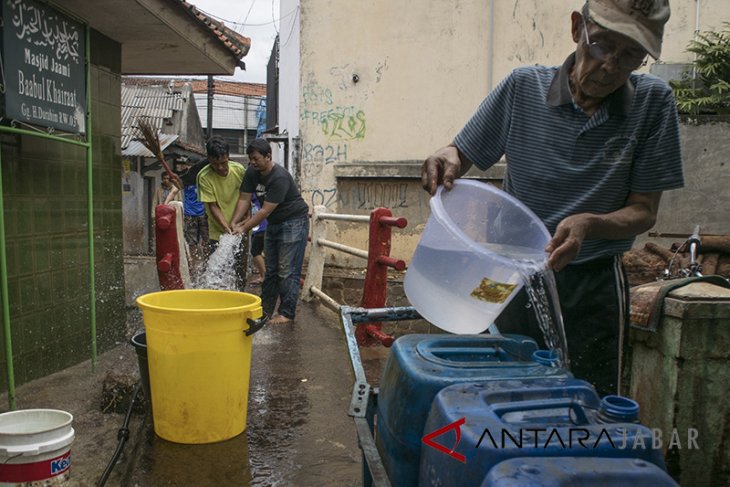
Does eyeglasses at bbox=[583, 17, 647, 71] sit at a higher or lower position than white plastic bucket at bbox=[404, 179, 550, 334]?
higher

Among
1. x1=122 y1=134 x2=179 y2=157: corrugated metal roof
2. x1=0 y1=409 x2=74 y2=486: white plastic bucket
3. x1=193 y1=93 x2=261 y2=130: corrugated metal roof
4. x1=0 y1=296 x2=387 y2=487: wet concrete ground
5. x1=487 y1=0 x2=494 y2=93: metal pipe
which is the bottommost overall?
x1=0 y1=296 x2=387 y2=487: wet concrete ground

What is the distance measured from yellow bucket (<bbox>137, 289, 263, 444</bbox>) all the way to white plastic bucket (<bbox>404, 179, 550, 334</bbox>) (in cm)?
114

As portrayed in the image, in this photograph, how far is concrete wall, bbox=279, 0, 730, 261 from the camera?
1023cm

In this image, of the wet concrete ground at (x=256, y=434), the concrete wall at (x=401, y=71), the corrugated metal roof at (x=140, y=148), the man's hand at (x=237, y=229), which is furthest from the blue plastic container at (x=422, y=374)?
the corrugated metal roof at (x=140, y=148)

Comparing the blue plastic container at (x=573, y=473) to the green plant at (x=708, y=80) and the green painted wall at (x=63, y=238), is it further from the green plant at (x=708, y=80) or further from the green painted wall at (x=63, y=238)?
the green plant at (x=708, y=80)

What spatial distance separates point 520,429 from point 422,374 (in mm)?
343

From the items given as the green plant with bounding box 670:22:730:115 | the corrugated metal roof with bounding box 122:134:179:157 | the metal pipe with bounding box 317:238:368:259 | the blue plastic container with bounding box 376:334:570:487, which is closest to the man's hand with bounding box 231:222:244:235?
the metal pipe with bounding box 317:238:368:259

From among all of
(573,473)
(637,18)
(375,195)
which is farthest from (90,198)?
(375,195)

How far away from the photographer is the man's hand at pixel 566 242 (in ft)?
5.45

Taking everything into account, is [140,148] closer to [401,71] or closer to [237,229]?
[401,71]

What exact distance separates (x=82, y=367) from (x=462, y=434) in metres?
3.90

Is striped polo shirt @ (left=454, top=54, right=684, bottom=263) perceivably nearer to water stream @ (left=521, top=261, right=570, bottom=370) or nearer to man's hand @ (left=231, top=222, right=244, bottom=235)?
water stream @ (left=521, top=261, right=570, bottom=370)

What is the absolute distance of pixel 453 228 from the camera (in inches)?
63.6

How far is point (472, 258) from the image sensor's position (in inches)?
70.1
